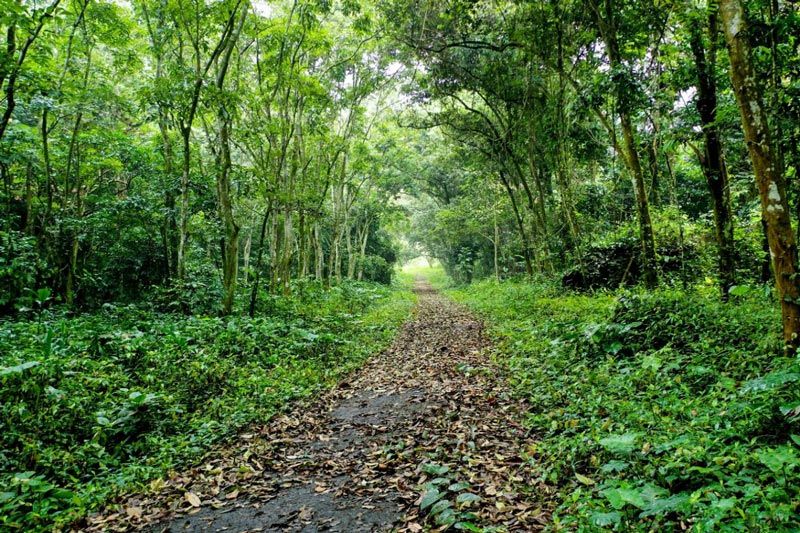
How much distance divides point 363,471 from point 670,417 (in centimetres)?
343

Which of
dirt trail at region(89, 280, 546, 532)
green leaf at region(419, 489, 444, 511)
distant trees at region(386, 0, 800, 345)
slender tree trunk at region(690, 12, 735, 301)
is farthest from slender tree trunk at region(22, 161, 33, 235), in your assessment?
slender tree trunk at region(690, 12, 735, 301)

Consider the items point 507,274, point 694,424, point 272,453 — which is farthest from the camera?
point 507,274

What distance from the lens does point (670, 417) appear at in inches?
178

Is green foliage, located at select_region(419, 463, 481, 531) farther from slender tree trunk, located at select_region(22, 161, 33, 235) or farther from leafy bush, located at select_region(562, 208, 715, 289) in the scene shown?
slender tree trunk, located at select_region(22, 161, 33, 235)

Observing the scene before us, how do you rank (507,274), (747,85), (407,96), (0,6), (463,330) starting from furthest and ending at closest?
(507,274) → (407,96) → (463,330) → (0,6) → (747,85)

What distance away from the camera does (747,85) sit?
5.07 m

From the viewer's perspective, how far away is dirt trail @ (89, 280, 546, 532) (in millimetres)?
4016

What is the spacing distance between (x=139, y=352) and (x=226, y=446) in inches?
111

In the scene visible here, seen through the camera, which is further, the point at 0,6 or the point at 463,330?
the point at 463,330

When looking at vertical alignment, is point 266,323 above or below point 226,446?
above

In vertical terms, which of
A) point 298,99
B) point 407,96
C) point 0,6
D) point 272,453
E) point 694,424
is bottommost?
point 272,453

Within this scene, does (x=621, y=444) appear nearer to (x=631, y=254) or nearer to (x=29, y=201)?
(x=631, y=254)

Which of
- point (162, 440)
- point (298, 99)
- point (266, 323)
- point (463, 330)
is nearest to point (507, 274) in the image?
point (463, 330)

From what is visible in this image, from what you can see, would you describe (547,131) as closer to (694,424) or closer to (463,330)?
(463,330)
